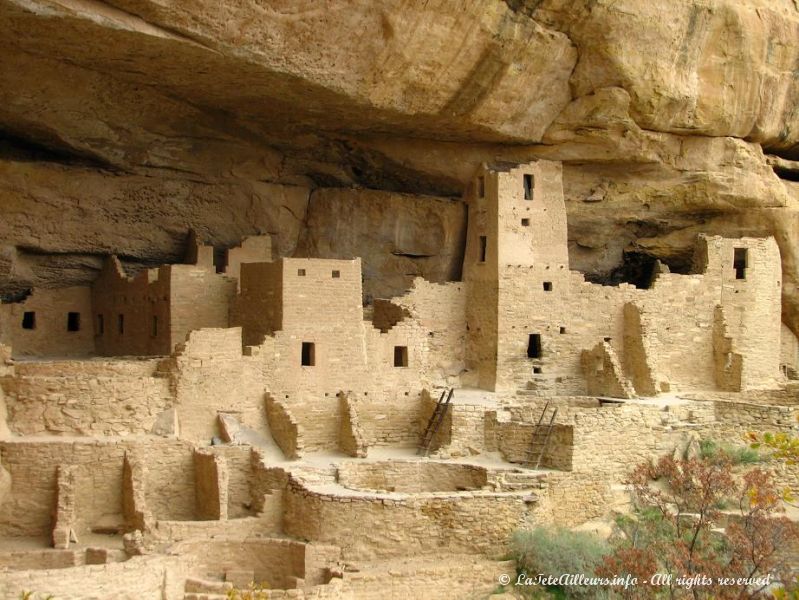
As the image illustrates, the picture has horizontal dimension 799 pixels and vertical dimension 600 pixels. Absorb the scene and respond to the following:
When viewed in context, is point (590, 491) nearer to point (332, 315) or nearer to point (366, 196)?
point (332, 315)

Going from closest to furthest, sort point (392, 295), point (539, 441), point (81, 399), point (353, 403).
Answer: point (81, 399)
point (539, 441)
point (353, 403)
point (392, 295)

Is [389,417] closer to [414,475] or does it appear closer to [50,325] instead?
[414,475]

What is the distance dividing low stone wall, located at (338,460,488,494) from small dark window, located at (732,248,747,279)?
944cm

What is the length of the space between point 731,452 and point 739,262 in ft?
21.4

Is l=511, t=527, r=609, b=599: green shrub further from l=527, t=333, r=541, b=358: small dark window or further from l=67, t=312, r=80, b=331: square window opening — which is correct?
l=67, t=312, r=80, b=331: square window opening

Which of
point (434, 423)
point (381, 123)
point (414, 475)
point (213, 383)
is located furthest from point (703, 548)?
point (381, 123)

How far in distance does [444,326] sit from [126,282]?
19.6 feet

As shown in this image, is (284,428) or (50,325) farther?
(50,325)

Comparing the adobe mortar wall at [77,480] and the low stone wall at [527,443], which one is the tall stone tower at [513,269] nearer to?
the low stone wall at [527,443]

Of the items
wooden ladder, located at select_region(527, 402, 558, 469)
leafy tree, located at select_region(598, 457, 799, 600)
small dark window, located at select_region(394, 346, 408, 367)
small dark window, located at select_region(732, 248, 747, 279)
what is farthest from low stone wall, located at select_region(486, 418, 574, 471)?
small dark window, located at select_region(732, 248, 747, 279)

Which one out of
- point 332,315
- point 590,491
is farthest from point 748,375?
point 332,315

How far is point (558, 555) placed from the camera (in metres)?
16.2

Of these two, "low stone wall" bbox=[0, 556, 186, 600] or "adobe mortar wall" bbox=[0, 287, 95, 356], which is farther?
"adobe mortar wall" bbox=[0, 287, 95, 356]

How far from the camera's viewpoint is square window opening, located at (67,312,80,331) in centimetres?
2416
